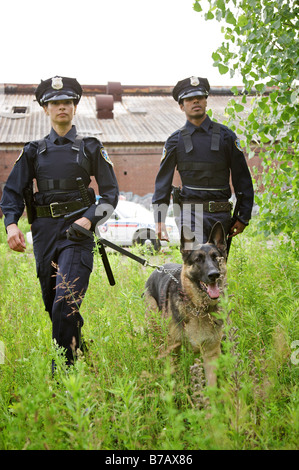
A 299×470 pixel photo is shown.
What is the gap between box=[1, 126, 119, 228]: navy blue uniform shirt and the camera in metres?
3.90

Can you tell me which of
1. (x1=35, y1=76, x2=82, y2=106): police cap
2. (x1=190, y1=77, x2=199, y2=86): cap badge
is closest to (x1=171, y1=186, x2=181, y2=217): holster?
(x1=190, y1=77, x2=199, y2=86): cap badge

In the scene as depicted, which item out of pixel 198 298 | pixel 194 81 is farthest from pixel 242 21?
pixel 198 298

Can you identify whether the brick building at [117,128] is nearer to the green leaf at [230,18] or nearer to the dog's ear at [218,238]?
the green leaf at [230,18]

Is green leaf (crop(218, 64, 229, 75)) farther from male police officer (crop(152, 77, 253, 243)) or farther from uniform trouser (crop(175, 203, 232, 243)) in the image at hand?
uniform trouser (crop(175, 203, 232, 243))

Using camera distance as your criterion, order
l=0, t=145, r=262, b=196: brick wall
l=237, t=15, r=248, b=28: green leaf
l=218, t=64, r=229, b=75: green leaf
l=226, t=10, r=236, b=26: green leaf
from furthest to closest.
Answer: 1. l=0, t=145, r=262, b=196: brick wall
2. l=218, t=64, r=229, b=75: green leaf
3. l=237, t=15, r=248, b=28: green leaf
4. l=226, t=10, r=236, b=26: green leaf

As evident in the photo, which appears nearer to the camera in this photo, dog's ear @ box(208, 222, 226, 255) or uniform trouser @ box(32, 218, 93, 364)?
uniform trouser @ box(32, 218, 93, 364)

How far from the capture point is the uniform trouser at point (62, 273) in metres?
3.49

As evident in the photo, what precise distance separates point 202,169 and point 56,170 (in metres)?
1.58

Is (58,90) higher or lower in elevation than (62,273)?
higher

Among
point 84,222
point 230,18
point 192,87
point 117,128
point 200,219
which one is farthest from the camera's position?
point 117,128

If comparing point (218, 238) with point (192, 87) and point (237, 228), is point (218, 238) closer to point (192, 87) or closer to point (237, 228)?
point (237, 228)

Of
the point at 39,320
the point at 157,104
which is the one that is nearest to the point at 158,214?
the point at 39,320

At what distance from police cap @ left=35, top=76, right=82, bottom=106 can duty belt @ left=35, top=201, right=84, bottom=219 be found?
98cm

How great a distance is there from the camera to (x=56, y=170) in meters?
3.90
